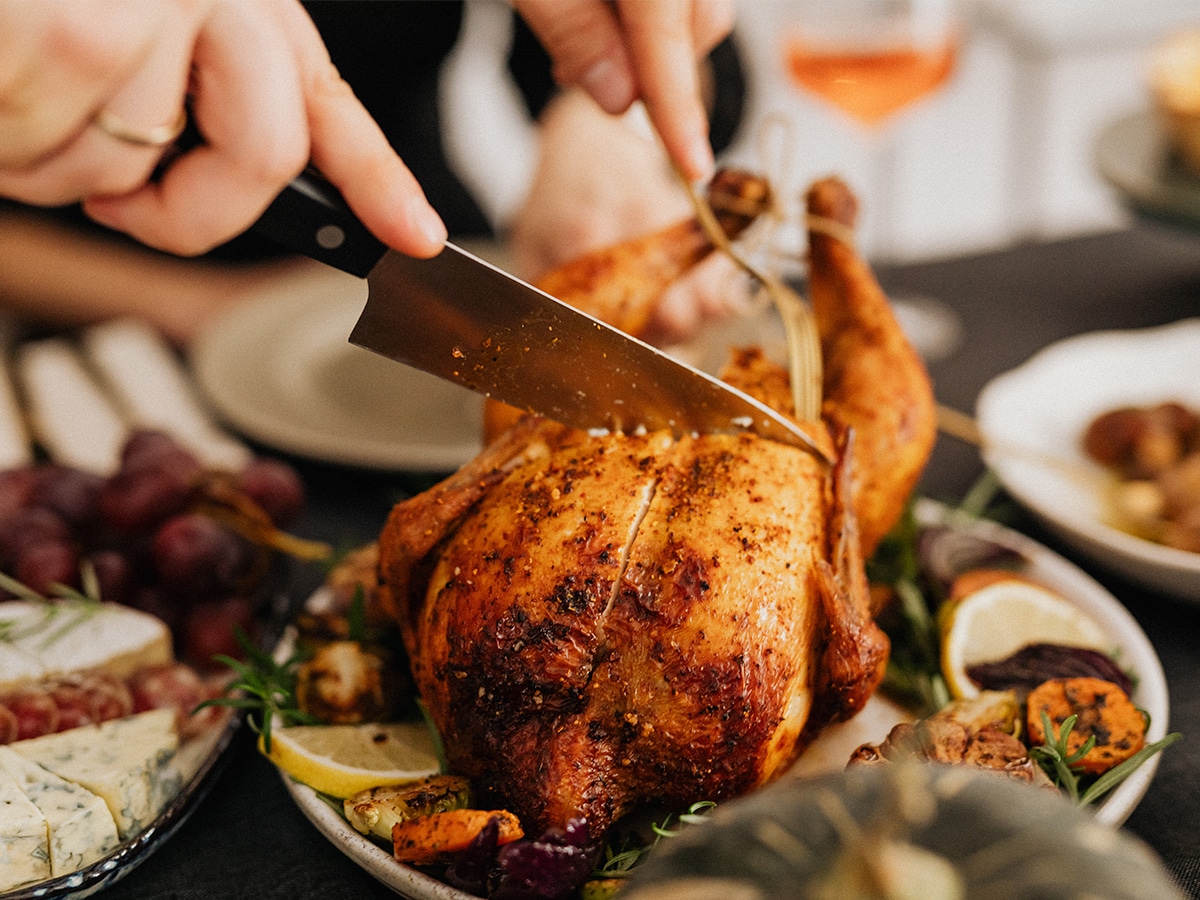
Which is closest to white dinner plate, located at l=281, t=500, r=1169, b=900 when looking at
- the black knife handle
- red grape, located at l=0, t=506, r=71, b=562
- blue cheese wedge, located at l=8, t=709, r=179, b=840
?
blue cheese wedge, located at l=8, t=709, r=179, b=840

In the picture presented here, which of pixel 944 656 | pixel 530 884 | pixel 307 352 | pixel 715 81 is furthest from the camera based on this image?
pixel 715 81

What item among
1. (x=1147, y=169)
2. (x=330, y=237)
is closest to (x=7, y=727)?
(x=330, y=237)

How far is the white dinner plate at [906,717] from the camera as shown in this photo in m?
0.91

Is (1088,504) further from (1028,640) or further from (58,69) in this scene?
(58,69)

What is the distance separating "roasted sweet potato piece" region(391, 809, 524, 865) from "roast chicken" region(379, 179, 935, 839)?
52mm

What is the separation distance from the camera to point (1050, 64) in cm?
523

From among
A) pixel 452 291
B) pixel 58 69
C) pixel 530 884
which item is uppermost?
pixel 58 69

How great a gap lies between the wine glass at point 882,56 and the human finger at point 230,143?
59.9 inches

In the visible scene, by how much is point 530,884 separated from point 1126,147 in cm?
208

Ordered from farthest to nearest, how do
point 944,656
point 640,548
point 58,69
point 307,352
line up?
point 307,352
point 944,656
point 640,548
point 58,69

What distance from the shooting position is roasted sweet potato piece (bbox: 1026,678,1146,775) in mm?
981

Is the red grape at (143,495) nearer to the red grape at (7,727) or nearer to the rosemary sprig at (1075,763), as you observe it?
the red grape at (7,727)

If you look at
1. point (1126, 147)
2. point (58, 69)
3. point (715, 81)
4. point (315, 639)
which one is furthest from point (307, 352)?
point (1126, 147)

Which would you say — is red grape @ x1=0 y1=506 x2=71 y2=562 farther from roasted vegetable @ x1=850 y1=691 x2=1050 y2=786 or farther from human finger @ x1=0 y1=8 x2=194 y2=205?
roasted vegetable @ x1=850 y1=691 x2=1050 y2=786
